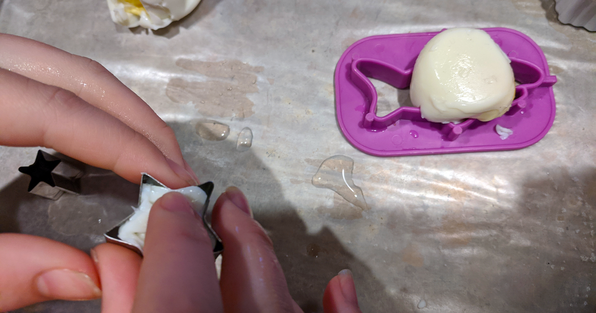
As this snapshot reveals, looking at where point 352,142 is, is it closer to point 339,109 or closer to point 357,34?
point 339,109

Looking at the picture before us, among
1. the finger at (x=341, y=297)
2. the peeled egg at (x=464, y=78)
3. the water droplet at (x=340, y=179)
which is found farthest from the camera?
the water droplet at (x=340, y=179)

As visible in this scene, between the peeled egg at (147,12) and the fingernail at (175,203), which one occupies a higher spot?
the peeled egg at (147,12)

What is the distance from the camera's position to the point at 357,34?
Answer: 97 centimetres

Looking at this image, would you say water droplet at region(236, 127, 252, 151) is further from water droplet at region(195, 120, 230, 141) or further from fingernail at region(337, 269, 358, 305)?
fingernail at region(337, 269, 358, 305)

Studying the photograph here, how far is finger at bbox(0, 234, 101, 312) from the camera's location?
1.62ft

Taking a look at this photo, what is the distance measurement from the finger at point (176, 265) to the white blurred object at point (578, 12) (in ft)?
3.85

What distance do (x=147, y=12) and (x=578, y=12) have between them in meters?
1.27

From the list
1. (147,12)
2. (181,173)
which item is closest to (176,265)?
(181,173)

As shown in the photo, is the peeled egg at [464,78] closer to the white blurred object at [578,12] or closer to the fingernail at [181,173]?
the white blurred object at [578,12]

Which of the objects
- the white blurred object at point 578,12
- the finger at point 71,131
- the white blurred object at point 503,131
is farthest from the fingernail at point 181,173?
the white blurred object at point 578,12

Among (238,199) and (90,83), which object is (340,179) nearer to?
(238,199)

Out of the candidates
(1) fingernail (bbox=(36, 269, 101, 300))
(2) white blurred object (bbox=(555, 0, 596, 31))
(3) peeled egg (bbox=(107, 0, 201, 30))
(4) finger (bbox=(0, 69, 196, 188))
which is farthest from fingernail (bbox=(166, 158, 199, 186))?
(2) white blurred object (bbox=(555, 0, 596, 31))

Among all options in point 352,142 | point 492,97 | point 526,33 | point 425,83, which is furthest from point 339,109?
point 526,33

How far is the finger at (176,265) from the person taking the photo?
385 millimetres
